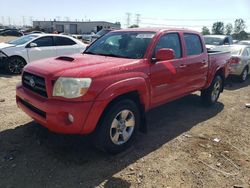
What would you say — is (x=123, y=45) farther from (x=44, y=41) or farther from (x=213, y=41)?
(x=213, y=41)

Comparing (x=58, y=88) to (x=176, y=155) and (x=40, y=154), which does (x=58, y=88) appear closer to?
(x=40, y=154)

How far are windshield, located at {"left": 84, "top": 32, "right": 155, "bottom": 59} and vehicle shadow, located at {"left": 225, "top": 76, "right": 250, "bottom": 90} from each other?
5.55m

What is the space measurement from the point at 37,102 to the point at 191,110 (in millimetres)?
3924

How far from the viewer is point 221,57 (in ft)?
22.9

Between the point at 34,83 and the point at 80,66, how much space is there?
2.39 ft

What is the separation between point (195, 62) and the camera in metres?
5.74

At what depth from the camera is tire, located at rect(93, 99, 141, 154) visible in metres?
3.87

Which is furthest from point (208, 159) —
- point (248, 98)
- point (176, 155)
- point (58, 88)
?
point (248, 98)

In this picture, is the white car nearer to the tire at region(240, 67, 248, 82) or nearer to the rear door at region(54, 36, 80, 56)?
the rear door at region(54, 36, 80, 56)

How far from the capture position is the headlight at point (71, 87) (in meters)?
3.58

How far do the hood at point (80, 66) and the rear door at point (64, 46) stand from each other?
6573mm

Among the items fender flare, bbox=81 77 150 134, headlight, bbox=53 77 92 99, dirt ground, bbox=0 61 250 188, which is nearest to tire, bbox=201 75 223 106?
dirt ground, bbox=0 61 250 188

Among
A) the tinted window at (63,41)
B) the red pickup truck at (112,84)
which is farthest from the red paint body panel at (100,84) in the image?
the tinted window at (63,41)

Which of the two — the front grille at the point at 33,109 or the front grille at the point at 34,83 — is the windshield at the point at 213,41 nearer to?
the front grille at the point at 34,83
